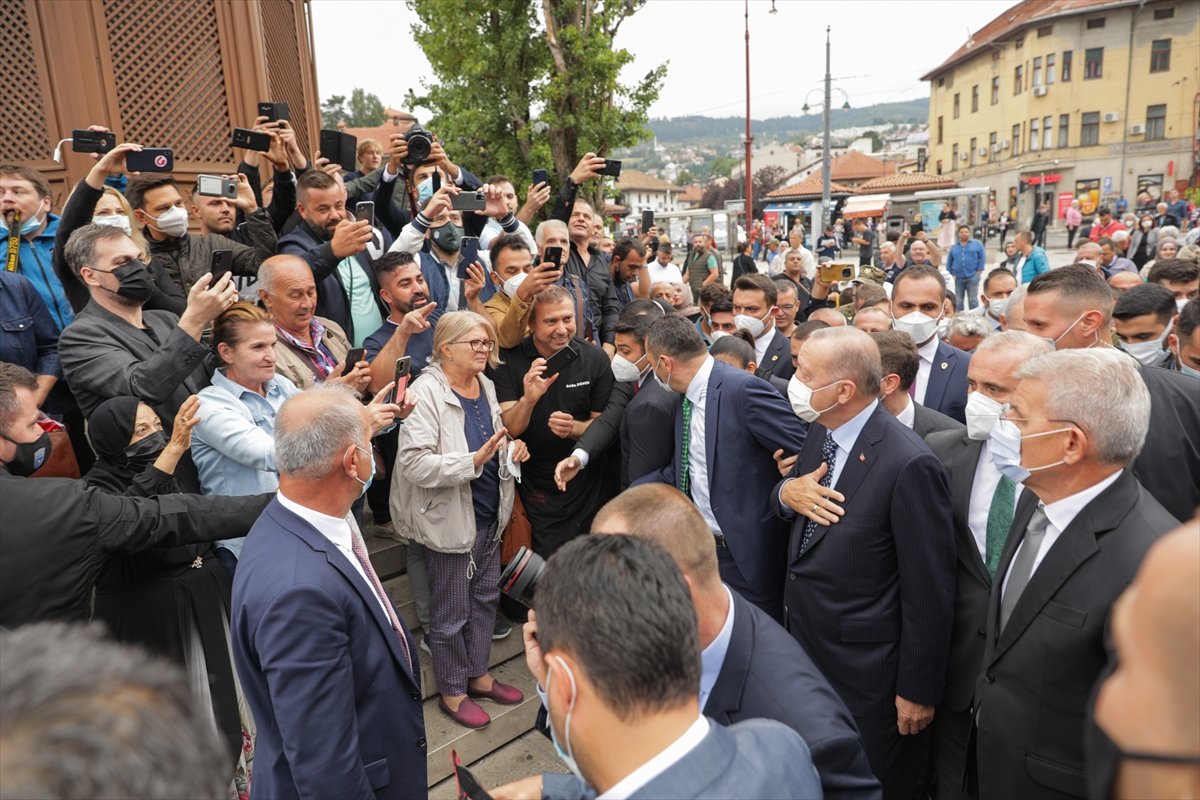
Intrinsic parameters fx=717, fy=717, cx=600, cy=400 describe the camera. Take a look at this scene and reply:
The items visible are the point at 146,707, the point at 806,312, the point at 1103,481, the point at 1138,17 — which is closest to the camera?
the point at 146,707

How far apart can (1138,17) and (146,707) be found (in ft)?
188

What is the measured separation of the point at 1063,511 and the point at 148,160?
5.00 meters

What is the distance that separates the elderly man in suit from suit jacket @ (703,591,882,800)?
10.0 inches

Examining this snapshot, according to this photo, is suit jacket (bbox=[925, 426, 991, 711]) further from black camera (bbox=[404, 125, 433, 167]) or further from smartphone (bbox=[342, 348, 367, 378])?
black camera (bbox=[404, 125, 433, 167])

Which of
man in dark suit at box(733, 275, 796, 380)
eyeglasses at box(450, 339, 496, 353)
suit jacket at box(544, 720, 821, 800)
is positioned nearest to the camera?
suit jacket at box(544, 720, 821, 800)

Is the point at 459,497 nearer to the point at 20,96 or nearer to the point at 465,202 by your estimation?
the point at 465,202

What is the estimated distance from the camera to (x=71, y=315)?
455cm

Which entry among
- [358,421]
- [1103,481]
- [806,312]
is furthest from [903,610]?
[806,312]

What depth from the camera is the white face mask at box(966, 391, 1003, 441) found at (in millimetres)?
3123

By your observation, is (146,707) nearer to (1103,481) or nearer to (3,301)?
(1103,481)

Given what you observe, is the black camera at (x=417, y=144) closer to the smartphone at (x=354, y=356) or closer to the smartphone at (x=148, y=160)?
the smartphone at (x=148, y=160)

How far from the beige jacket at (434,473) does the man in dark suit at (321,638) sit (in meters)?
1.24

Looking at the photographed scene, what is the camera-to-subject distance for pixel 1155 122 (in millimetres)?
43469

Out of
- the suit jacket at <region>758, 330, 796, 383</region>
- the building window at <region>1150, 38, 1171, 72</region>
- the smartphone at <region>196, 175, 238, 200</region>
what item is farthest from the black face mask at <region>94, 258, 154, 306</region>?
the building window at <region>1150, 38, 1171, 72</region>
